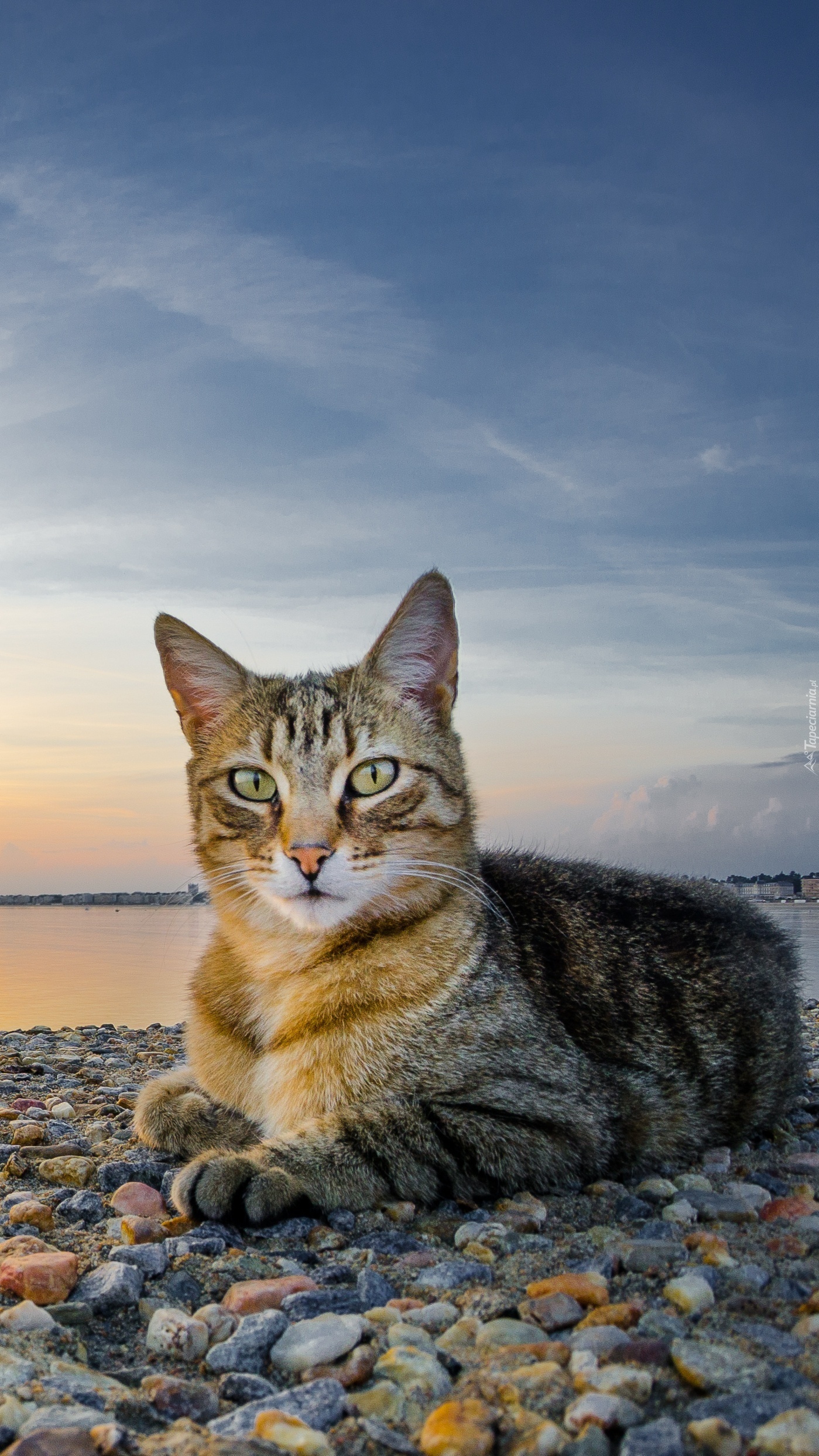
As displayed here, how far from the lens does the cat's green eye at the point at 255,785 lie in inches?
168

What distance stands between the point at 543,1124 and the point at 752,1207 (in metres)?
0.78

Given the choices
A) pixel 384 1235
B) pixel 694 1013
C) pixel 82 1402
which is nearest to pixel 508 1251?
pixel 384 1235

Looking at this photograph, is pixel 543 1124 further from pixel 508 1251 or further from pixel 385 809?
pixel 385 809

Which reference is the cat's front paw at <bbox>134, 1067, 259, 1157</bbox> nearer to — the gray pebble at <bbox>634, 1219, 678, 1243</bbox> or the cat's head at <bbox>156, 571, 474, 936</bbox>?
the cat's head at <bbox>156, 571, 474, 936</bbox>

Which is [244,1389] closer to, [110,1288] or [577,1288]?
[110,1288]

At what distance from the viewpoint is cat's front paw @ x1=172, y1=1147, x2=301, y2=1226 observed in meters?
3.50

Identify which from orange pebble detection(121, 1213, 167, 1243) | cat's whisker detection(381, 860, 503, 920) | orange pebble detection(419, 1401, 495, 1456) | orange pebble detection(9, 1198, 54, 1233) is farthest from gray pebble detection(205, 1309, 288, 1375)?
Answer: cat's whisker detection(381, 860, 503, 920)

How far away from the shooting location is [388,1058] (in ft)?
13.3

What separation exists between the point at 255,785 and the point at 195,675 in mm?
754

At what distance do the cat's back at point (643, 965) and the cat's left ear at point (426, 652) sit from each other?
2.92 feet

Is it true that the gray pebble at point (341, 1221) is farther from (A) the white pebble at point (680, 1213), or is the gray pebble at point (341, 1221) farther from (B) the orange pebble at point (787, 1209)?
(B) the orange pebble at point (787, 1209)

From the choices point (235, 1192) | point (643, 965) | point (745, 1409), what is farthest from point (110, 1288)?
point (643, 965)

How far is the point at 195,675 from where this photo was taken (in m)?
4.80

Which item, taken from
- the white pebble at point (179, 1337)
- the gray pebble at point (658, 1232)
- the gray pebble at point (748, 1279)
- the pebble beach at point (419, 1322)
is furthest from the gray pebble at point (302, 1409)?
the gray pebble at point (658, 1232)
